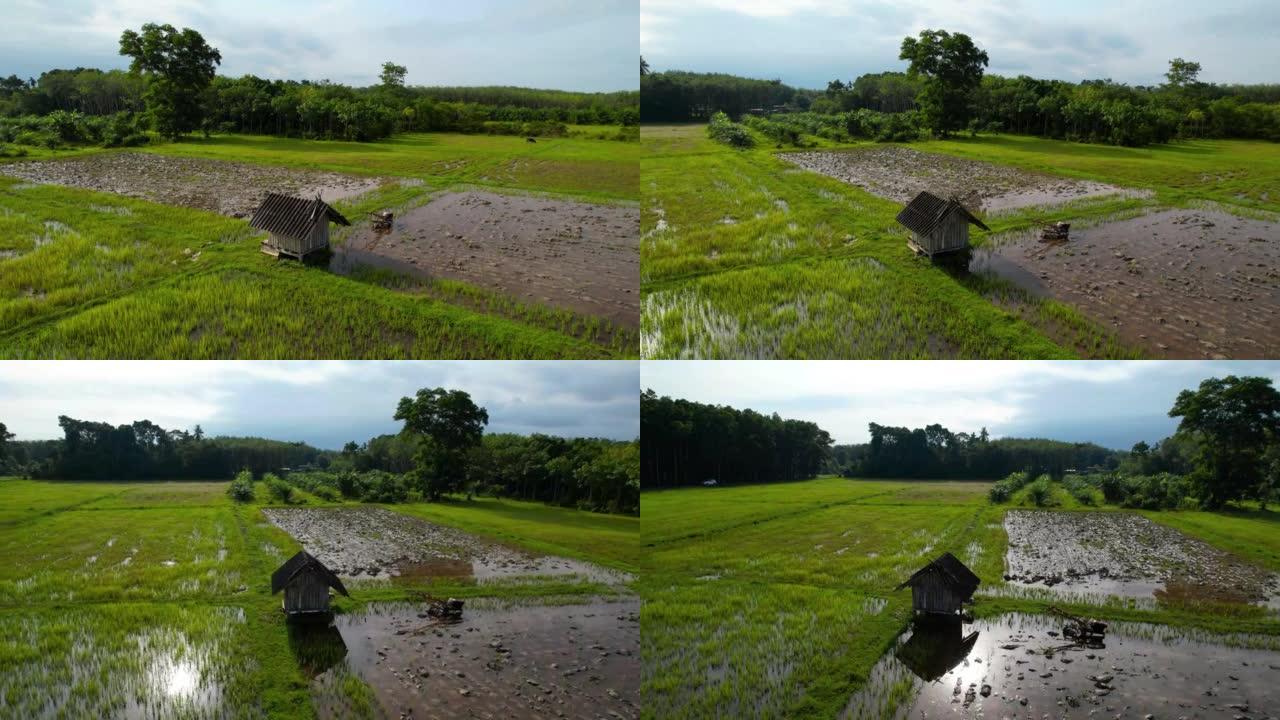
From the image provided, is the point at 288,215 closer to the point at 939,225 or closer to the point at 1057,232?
the point at 939,225

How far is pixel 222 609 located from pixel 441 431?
16.4 metres

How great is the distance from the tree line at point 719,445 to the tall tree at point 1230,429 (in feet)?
54.4

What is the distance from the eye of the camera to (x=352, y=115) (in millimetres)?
41031

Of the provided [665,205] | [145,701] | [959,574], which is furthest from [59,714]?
[665,205]

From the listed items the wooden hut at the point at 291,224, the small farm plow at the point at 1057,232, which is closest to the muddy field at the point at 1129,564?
the small farm plow at the point at 1057,232

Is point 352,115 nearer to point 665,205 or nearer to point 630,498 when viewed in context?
point 665,205

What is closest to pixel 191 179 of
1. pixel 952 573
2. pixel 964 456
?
pixel 952 573

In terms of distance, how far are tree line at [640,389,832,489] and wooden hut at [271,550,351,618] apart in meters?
15.9

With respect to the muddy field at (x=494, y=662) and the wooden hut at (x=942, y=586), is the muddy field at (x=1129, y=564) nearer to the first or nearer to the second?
the wooden hut at (x=942, y=586)

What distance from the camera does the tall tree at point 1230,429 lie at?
76.2ft

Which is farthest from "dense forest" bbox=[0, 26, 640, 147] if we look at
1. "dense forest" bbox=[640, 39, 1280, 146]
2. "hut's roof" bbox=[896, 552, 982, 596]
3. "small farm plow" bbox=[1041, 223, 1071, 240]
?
"hut's roof" bbox=[896, 552, 982, 596]

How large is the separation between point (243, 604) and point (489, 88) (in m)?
67.5

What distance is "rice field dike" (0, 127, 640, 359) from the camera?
1332 centimetres

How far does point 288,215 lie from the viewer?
1719 centimetres
